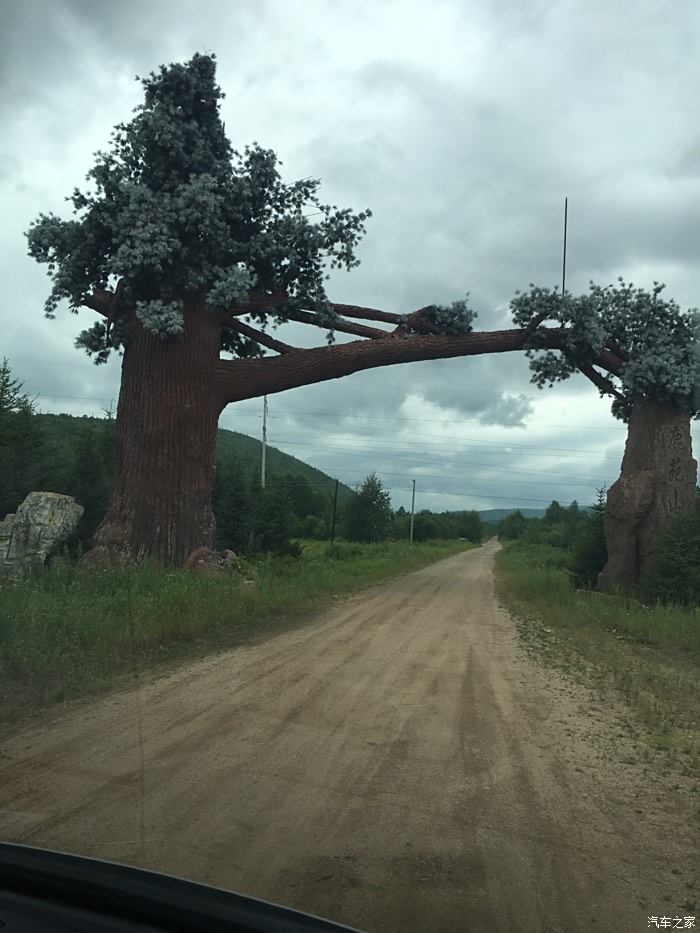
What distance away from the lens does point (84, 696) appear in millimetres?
8477

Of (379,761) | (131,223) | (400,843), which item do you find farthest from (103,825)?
(131,223)

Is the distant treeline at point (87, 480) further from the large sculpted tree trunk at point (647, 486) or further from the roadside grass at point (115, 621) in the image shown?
the large sculpted tree trunk at point (647, 486)

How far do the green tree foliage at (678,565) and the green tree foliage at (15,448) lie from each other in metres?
21.3

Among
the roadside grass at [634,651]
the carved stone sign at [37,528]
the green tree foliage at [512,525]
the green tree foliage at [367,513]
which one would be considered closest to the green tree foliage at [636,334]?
the roadside grass at [634,651]

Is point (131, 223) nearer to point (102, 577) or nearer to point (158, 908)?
point (102, 577)

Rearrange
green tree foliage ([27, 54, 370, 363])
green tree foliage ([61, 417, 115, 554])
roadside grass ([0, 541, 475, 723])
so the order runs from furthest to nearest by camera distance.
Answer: green tree foliage ([61, 417, 115, 554])
green tree foliage ([27, 54, 370, 363])
roadside grass ([0, 541, 475, 723])

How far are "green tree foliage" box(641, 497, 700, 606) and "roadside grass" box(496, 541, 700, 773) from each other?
766 millimetres

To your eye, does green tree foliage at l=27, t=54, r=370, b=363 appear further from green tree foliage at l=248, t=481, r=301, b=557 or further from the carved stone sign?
green tree foliage at l=248, t=481, r=301, b=557

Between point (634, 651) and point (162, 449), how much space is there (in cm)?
1160

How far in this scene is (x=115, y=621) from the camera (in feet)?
38.4

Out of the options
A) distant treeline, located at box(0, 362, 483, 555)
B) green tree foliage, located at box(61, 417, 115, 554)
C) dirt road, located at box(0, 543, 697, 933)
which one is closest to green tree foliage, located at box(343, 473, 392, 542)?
distant treeline, located at box(0, 362, 483, 555)

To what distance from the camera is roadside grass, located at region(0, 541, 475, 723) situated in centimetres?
908

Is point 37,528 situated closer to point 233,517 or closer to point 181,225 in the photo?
point 181,225

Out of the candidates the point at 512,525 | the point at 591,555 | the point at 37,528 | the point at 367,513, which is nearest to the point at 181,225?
the point at 37,528
